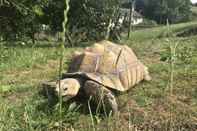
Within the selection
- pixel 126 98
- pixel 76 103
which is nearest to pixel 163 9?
pixel 126 98

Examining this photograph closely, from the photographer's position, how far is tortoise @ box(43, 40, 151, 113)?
6391 millimetres

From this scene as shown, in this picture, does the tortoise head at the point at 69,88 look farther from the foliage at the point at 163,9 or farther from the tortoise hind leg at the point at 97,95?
the foliage at the point at 163,9

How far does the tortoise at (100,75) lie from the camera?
639 cm

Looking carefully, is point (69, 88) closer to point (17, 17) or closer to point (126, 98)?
point (126, 98)

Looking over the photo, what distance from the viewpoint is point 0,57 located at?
11188 millimetres

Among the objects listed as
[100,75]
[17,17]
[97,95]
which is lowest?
[97,95]

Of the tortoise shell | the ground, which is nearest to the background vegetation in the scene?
the ground

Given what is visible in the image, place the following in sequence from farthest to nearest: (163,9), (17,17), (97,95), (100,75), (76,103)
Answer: (163,9) < (17,17) < (76,103) < (100,75) < (97,95)

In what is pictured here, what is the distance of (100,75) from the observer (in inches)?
263

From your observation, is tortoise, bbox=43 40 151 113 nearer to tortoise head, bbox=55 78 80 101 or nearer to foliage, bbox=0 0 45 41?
tortoise head, bbox=55 78 80 101

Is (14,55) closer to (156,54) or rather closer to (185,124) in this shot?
(156,54)

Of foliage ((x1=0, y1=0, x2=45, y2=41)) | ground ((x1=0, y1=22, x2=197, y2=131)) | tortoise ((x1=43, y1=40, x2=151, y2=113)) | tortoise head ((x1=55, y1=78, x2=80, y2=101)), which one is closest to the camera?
ground ((x1=0, y1=22, x2=197, y2=131))

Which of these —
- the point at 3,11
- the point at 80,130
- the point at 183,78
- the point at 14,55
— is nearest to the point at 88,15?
the point at 3,11

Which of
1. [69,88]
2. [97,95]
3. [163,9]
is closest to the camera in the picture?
[97,95]
